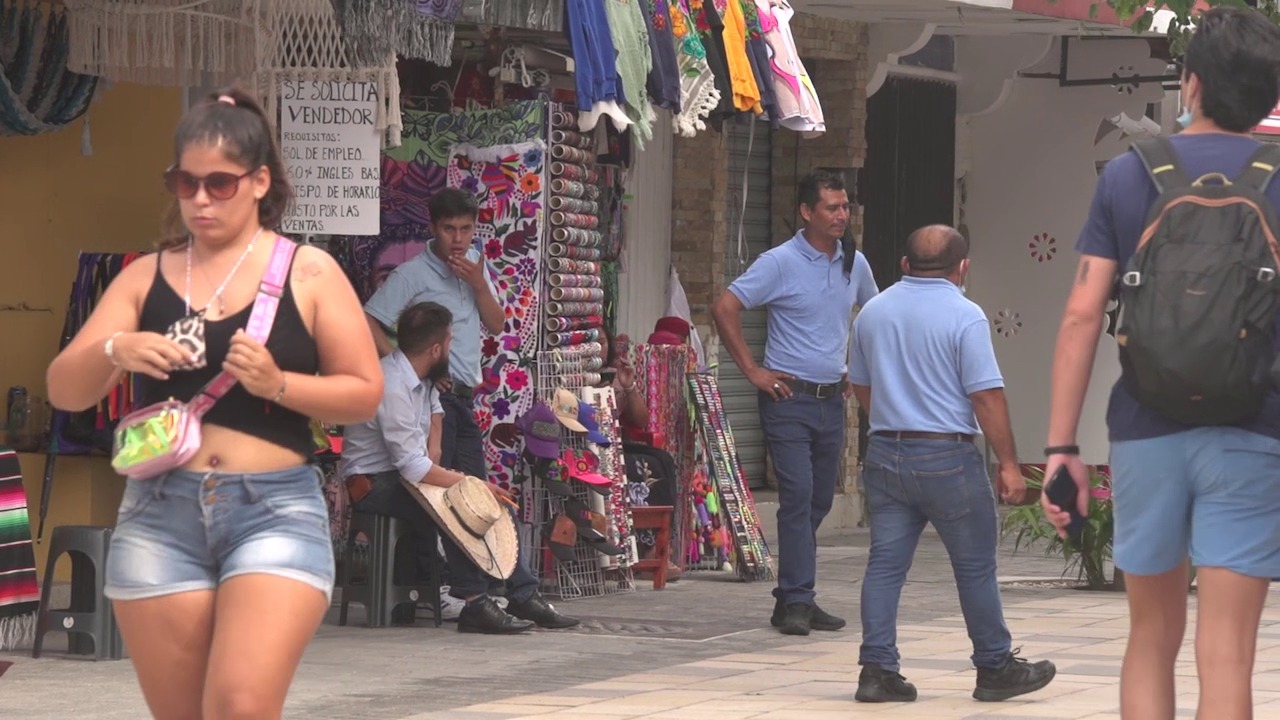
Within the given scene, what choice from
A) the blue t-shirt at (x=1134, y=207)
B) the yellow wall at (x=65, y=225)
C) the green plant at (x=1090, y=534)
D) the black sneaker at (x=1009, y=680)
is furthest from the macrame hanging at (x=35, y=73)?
the blue t-shirt at (x=1134, y=207)

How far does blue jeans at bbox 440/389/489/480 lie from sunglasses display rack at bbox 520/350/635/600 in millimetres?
687

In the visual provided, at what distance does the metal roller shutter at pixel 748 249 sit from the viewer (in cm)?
1499

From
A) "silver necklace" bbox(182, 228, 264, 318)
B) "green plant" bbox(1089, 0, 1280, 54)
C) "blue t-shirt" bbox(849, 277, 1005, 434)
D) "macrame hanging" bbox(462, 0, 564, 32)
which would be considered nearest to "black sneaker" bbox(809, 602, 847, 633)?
"blue t-shirt" bbox(849, 277, 1005, 434)

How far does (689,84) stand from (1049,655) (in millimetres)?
3083

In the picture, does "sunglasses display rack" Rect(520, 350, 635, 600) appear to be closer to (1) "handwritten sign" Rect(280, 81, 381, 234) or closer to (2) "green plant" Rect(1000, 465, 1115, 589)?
(1) "handwritten sign" Rect(280, 81, 381, 234)

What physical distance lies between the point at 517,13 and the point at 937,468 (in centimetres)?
289

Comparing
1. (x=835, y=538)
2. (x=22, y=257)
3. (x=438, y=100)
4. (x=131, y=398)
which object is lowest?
(x=835, y=538)

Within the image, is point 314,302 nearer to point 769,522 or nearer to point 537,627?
point 537,627

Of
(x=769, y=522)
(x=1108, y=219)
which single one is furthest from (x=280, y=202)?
(x=769, y=522)

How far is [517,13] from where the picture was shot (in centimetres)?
948

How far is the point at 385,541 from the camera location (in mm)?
9844

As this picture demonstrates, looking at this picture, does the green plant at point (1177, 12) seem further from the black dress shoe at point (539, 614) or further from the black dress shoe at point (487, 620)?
the black dress shoe at point (487, 620)

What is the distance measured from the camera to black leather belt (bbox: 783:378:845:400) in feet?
33.2

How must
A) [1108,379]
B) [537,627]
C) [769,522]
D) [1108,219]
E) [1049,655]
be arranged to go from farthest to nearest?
1. [1108,379]
2. [769,522]
3. [537,627]
4. [1049,655]
5. [1108,219]
